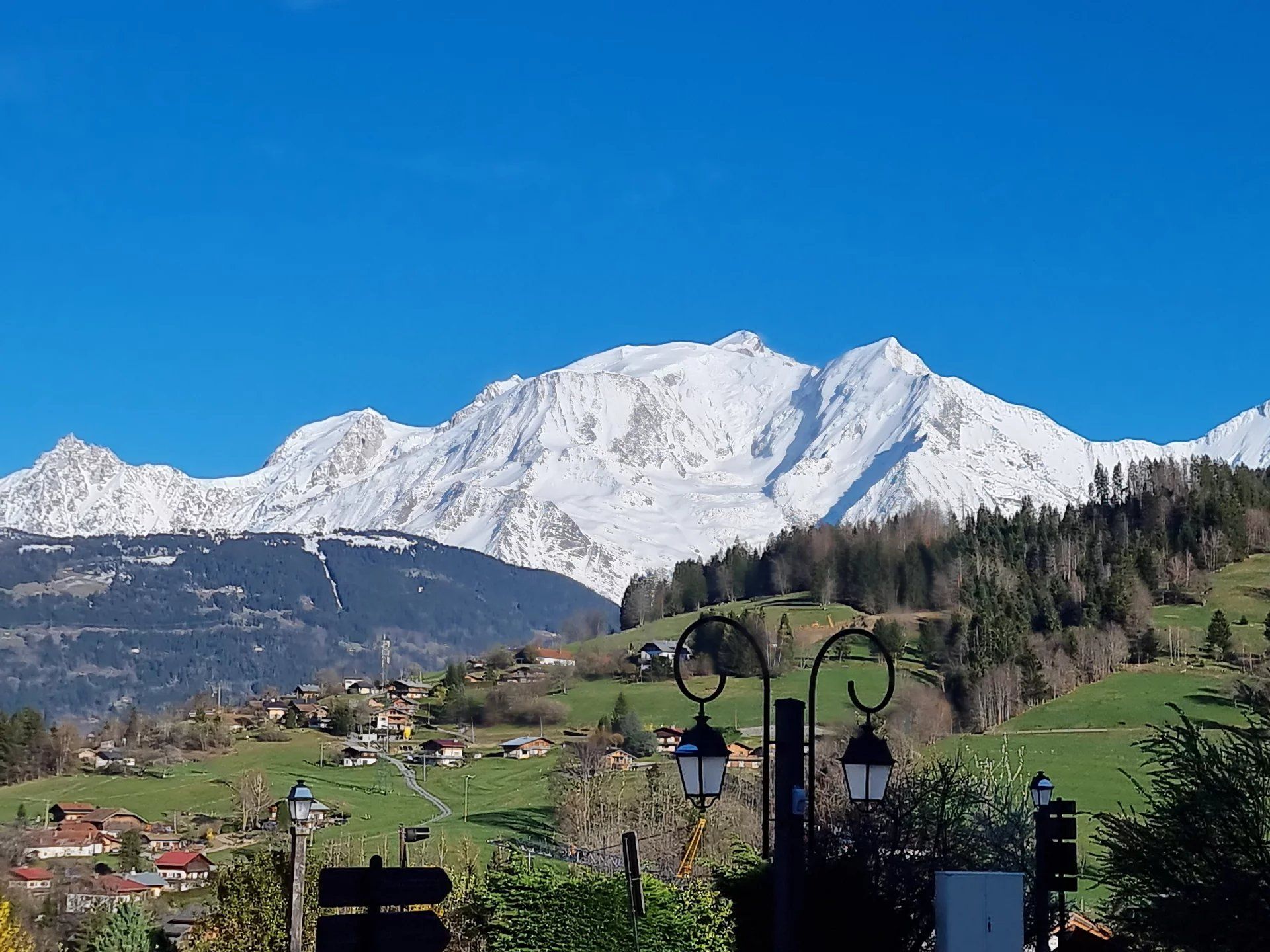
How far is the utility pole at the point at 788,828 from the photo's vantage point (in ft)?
31.5

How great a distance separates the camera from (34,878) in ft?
202

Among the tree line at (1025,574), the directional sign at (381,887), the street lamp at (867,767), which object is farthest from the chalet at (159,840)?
the directional sign at (381,887)

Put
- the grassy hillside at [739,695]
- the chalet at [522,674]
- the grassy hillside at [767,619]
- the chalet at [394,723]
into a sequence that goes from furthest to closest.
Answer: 1. the chalet at [522,674]
2. the grassy hillside at [767,619]
3. the chalet at [394,723]
4. the grassy hillside at [739,695]

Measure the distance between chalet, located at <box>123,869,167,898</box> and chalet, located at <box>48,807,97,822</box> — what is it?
58.3 ft

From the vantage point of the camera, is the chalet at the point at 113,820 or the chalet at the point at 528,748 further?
the chalet at the point at 528,748

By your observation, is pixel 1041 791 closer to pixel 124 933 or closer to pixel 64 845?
pixel 124 933

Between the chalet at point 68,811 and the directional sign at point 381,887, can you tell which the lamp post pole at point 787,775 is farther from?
the chalet at point 68,811

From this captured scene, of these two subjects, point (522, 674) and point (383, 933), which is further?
point (522, 674)

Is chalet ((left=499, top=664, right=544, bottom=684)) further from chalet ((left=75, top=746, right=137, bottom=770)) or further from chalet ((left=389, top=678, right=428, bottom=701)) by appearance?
chalet ((left=75, top=746, right=137, bottom=770))

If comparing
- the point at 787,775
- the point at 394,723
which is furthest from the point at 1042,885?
the point at 394,723

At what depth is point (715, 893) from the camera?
2061 centimetres

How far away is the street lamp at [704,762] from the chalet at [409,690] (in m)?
139

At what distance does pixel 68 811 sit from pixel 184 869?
2021cm

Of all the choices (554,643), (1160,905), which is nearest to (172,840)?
(1160,905)
